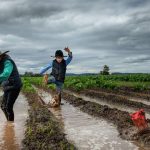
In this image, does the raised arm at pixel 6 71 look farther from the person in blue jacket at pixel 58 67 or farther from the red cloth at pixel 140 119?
the person in blue jacket at pixel 58 67

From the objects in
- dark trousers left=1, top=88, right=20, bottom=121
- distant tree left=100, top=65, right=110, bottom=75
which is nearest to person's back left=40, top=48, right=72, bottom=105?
dark trousers left=1, top=88, right=20, bottom=121

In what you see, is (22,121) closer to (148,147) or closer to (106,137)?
(106,137)

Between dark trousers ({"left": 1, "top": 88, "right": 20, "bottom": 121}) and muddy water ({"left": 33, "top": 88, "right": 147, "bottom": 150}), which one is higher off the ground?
dark trousers ({"left": 1, "top": 88, "right": 20, "bottom": 121})

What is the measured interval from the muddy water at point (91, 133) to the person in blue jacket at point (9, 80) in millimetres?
1423

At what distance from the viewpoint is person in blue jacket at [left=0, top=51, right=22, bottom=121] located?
908 centimetres

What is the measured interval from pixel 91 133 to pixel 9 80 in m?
2.36

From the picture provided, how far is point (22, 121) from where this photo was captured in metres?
10.8

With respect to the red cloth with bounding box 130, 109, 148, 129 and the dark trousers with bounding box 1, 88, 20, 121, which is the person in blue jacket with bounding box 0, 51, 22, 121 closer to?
the dark trousers with bounding box 1, 88, 20, 121

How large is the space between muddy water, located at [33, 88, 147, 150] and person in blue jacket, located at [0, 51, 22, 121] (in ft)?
4.67

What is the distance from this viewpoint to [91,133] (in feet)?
28.0

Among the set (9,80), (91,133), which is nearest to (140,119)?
(91,133)

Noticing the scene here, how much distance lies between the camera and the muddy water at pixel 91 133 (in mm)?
7352

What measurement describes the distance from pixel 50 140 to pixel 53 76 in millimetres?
6543

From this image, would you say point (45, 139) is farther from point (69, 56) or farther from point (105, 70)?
point (105, 70)
